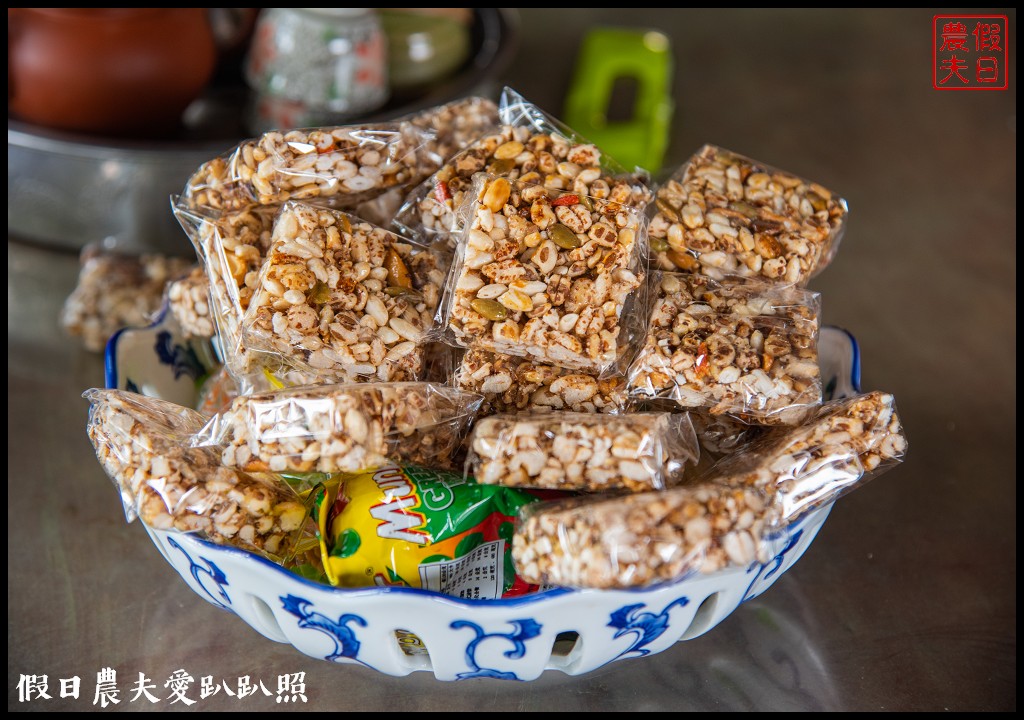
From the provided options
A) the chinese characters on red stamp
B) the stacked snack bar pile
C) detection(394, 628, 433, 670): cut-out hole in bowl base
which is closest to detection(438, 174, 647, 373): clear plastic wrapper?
the stacked snack bar pile

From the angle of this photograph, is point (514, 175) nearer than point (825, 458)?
No

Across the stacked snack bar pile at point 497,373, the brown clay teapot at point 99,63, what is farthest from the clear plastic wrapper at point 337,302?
the brown clay teapot at point 99,63

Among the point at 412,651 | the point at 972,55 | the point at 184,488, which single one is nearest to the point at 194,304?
the point at 184,488

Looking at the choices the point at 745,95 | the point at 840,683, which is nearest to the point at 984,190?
the point at 745,95

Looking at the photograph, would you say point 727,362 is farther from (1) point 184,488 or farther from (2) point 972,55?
(2) point 972,55

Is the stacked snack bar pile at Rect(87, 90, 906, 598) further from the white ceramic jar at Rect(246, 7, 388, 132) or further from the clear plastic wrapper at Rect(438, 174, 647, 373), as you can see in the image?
the white ceramic jar at Rect(246, 7, 388, 132)

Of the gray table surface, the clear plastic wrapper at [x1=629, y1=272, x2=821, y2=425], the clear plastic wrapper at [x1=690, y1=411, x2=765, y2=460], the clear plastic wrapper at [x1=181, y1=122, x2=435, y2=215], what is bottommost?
the gray table surface
